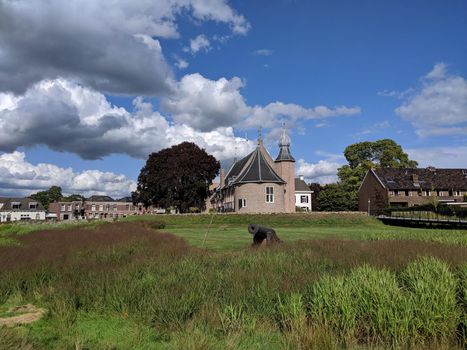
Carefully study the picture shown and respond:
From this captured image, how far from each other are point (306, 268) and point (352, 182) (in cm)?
7306

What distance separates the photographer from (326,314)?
21.9 feet

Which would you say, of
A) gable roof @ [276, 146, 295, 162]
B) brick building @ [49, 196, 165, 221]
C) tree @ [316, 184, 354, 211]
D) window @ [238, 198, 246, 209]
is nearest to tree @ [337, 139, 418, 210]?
tree @ [316, 184, 354, 211]

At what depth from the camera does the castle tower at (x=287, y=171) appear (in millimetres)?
59844

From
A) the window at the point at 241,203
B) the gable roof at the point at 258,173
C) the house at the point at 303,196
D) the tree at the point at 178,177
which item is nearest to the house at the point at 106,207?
the house at the point at 303,196

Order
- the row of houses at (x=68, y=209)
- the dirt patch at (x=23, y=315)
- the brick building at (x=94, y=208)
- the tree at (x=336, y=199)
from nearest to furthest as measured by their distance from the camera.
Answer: the dirt patch at (x=23, y=315)
the tree at (x=336, y=199)
the row of houses at (x=68, y=209)
the brick building at (x=94, y=208)

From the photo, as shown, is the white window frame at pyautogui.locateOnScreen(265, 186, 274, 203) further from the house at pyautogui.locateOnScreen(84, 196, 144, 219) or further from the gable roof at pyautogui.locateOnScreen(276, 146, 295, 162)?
the house at pyautogui.locateOnScreen(84, 196, 144, 219)

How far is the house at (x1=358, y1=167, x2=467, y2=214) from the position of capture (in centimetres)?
6962

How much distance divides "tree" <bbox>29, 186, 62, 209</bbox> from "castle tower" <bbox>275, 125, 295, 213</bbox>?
339 ft

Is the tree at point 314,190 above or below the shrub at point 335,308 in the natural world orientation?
above

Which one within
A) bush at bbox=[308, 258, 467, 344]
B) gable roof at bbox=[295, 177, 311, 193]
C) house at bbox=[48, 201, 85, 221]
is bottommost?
bush at bbox=[308, 258, 467, 344]

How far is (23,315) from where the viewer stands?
770 centimetres

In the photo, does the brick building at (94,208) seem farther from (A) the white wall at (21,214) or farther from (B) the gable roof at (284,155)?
(B) the gable roof at (284,155)

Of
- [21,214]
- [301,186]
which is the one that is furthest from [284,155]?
[21,214]

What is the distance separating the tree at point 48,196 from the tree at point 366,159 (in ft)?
333
